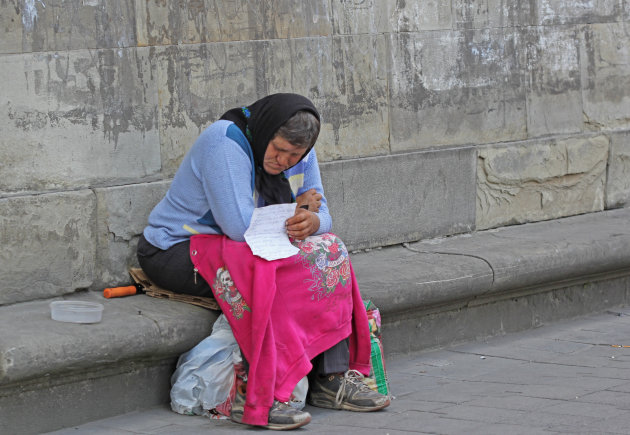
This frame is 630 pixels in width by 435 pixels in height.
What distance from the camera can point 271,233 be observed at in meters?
4.14

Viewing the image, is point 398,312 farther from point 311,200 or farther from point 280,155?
point 280,155

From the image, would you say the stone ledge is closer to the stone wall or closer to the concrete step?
the concrete step

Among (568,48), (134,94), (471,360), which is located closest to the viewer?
(134,94)

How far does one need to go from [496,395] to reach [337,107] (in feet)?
6.02

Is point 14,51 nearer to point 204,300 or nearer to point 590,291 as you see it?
point 204,300

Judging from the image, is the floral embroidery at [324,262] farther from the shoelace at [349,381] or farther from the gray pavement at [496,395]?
the gray pavement at [496,395]

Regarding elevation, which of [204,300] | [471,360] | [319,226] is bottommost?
[471,360]

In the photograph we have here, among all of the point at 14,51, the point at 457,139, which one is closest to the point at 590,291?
the point at 457,139

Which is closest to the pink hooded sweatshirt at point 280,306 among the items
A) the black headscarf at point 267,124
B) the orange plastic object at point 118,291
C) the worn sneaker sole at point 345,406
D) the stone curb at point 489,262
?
the worn sneaker sole at point 345,406

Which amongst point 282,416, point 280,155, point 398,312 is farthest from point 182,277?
point 398,312

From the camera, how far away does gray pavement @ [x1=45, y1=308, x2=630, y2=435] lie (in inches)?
153

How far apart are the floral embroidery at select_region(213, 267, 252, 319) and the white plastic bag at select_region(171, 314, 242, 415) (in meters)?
0.13

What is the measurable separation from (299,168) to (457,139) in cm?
173

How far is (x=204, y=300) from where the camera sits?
14.1ft
